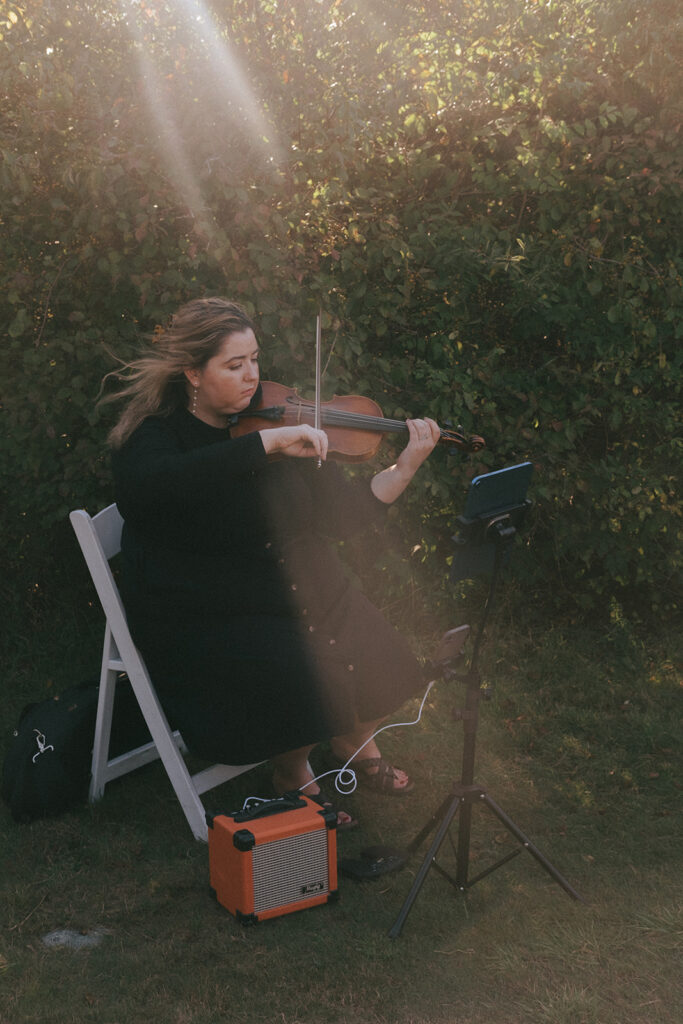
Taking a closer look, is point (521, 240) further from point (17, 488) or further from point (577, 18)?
point (17, 488)

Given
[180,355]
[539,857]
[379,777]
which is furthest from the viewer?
[379,777]

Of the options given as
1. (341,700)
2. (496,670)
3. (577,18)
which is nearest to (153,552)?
(341,700)

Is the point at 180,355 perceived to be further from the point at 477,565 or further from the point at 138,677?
the point at 477,565

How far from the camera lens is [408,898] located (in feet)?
8.86

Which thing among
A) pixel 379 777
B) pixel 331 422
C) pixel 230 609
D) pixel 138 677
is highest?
pixel 331 422

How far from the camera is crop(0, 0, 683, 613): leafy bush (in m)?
3.62

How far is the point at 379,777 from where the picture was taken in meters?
3.56

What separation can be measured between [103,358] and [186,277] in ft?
1.63

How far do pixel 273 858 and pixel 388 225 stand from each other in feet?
8.29

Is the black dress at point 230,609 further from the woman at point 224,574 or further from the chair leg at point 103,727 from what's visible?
the chair leg at point 103,727

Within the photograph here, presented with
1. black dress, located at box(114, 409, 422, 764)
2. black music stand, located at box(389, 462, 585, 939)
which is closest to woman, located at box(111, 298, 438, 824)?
black dress, located at box(114, 409, 422, 764)

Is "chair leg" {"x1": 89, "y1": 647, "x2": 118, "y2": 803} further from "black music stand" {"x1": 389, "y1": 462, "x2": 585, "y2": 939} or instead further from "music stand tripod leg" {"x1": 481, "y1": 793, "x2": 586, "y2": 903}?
"music stand tripod leg" {"x1": 481, "y1": 793, "x2": 586, "y2": 903}

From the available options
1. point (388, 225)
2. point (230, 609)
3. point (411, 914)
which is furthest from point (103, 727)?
point (388, 225)

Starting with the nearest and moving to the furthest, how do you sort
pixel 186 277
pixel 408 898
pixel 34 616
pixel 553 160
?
pixel 408 898, pixel 186 277, pixel 553 160, pixel 34 616
